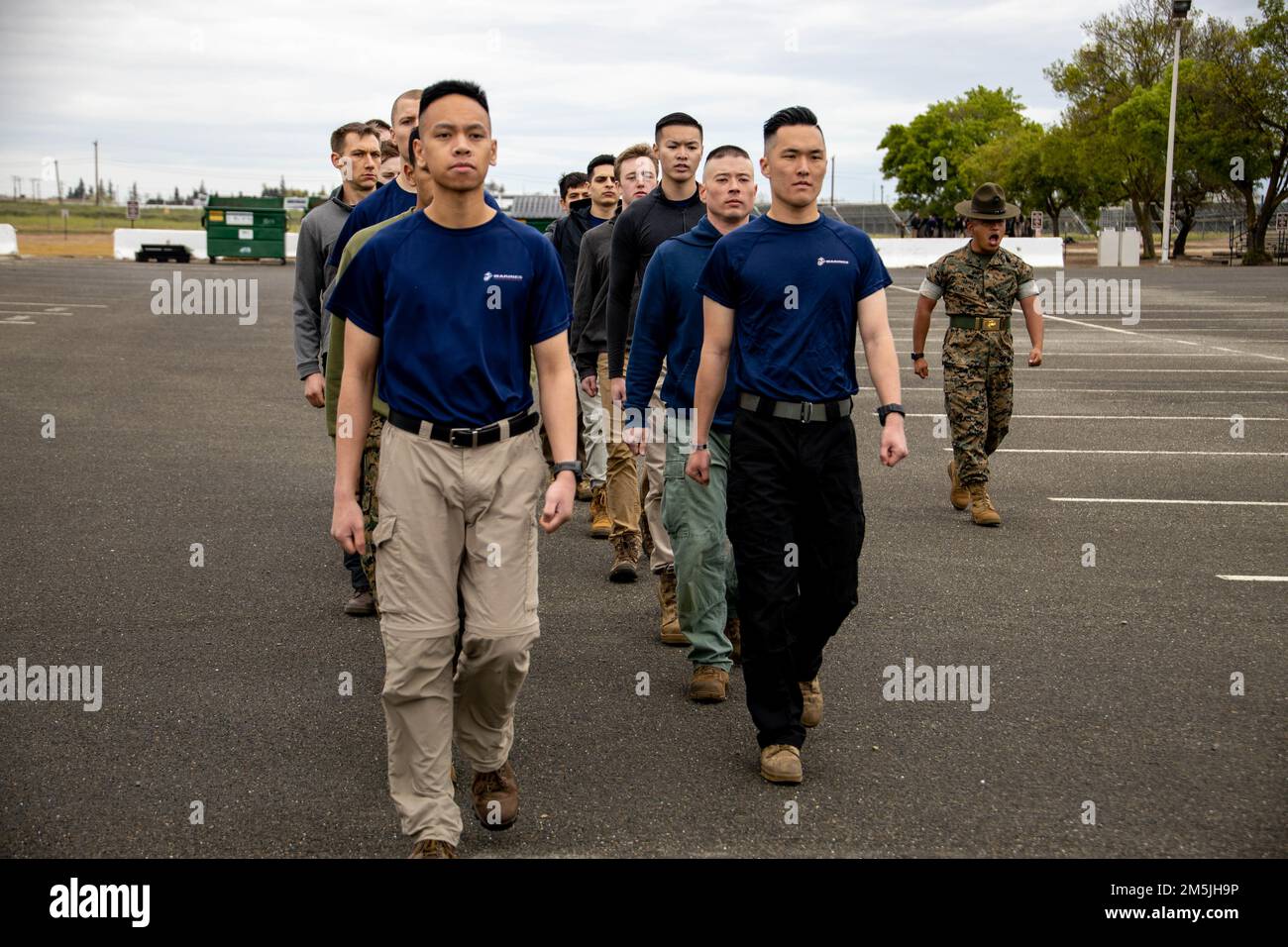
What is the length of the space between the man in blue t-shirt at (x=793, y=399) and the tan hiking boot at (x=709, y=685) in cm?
55

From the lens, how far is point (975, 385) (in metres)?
9.12

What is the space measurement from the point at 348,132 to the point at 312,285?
2.62 feet

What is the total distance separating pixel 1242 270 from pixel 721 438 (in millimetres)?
48340

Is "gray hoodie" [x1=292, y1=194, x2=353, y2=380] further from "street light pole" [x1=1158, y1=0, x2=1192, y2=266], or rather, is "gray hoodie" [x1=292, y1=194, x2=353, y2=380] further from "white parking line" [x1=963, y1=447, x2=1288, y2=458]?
"street light pole" [x1=1158, y1=0, x2=1192, y2=266]

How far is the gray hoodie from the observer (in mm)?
6715

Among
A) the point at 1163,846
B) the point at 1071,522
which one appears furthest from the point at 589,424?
the point at 1163,846

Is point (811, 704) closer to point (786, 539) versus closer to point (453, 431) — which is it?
point (786, 539)

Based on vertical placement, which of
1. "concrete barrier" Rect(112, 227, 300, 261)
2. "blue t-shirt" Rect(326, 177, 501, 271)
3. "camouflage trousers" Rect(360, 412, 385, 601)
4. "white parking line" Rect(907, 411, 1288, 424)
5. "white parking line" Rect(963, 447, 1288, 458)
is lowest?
"white parking line" Rect(963, 447, 1288, 458)

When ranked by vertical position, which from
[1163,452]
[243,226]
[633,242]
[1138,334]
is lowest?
[1163,452]

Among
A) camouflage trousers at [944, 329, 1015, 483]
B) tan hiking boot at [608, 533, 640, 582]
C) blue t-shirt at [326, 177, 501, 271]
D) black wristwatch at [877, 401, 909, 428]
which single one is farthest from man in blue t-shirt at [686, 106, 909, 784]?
camouflage trousers at [944, 329, 1015, 483]

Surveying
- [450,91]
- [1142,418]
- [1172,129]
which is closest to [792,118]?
[450,91]

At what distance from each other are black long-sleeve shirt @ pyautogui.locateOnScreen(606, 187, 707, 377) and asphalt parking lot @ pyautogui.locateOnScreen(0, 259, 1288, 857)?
4.49 ft

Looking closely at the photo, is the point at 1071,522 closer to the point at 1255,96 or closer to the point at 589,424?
the point at 589,424

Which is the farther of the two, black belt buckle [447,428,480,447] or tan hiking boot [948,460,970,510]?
tan hiking boot [948,460,970,510]
